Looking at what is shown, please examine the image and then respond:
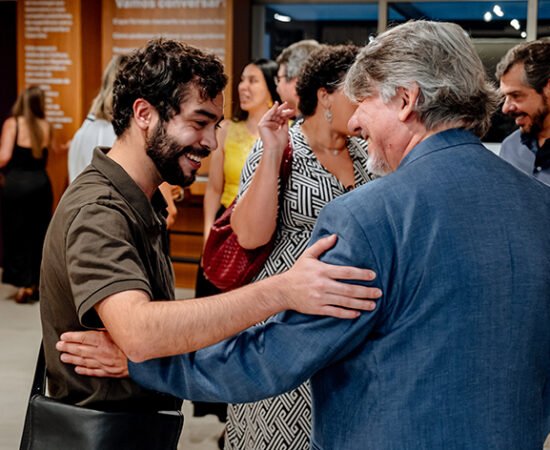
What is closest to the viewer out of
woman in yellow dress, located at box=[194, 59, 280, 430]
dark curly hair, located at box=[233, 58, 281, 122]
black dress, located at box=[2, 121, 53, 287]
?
woman in yellow dress, located at box=[194, 59, 280, 430]

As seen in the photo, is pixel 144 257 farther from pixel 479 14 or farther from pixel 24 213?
pixel 479 14

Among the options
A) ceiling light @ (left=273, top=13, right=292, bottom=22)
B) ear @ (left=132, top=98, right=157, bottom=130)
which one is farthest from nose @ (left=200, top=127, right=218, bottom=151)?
ceiling light @ (left=273, top=13, right=292, bottom=22)

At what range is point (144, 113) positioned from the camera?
1.76 metres

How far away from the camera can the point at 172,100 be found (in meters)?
1.75

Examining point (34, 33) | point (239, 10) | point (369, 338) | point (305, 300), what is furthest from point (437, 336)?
point (34, 33)

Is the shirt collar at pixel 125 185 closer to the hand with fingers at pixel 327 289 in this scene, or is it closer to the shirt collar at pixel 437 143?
the hand with fingers at pixel 327 289

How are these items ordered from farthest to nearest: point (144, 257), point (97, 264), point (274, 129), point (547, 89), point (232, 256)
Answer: point (547, 89) → point (232, 256) → point (274, 129) → point (144, 257) → point (97, 264)

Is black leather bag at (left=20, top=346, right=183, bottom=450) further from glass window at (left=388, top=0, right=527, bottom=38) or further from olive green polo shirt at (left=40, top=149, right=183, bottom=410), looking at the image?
glass window at (left=388, top=0, right=527, bottom=38)

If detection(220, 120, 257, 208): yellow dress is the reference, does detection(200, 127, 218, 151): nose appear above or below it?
above

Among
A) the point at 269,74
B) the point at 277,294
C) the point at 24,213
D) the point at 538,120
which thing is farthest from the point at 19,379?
the point at 277,294

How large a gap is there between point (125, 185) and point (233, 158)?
9.02 feet

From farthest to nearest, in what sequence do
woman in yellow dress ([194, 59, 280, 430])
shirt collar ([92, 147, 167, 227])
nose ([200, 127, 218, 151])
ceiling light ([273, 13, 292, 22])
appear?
ceiling light ([273, 13, 292, 22]), woman in yellow dress ([194, 59, 280, 430]), nose ([200, 127, 218, 151]), shirt collar ([92, 147, 167, 227])

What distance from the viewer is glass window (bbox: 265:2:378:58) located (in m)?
7.24

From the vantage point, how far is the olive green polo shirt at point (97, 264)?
1.48 meters
